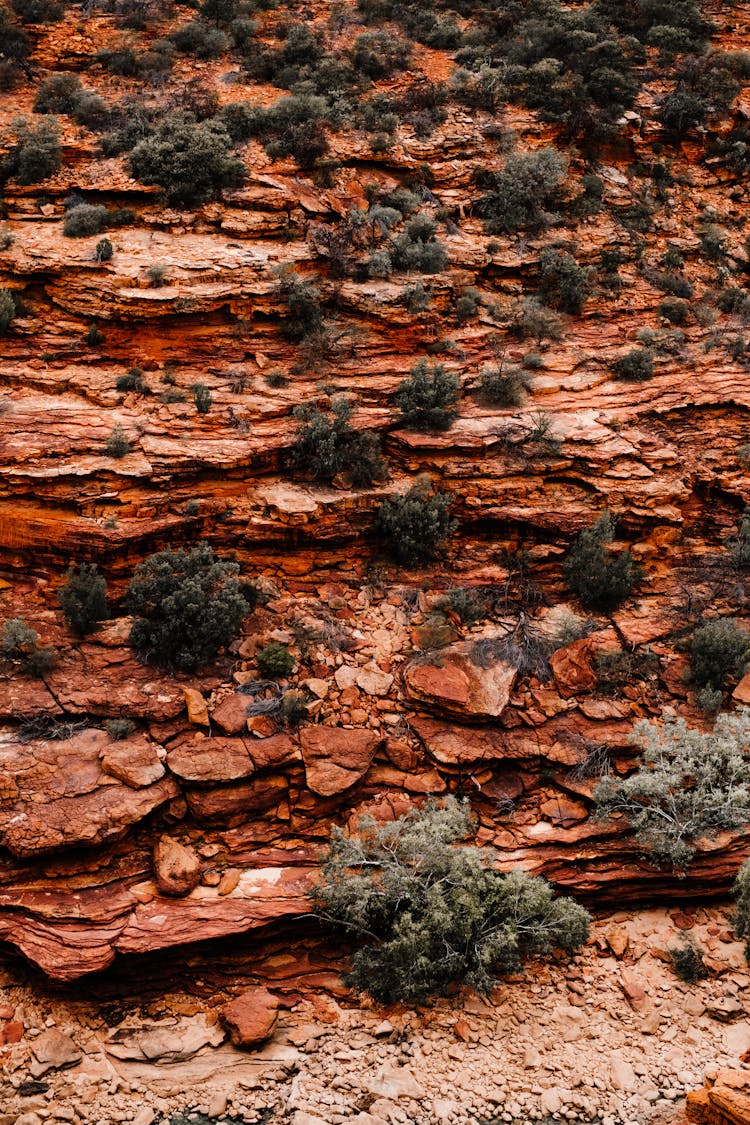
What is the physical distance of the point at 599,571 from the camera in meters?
11.2

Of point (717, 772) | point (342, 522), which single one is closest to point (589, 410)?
point (342, 522)

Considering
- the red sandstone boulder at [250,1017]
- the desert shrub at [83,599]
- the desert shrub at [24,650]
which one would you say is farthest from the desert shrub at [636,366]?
the red sandstone boulder at [250,1017]

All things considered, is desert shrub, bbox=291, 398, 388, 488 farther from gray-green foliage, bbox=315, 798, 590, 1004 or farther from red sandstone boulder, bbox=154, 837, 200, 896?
red sandstone boulder, bbox=154, 837, 200, 896

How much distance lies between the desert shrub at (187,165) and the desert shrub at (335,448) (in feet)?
19.1

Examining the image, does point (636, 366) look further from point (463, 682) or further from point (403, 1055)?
point (403, 1055)

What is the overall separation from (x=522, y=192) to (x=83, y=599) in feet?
41.1

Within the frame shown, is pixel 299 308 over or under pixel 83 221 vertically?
under

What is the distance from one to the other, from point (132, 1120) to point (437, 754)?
494 cm

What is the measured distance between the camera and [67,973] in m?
7.65

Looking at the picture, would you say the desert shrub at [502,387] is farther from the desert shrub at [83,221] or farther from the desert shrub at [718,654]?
the desert shrub at [83,221]

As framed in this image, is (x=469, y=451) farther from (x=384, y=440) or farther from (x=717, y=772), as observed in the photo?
(x=717, y=772)

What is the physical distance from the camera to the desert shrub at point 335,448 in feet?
38.0

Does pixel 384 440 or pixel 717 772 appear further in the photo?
pixel 384 440

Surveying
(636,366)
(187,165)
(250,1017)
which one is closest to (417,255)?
(636,366)
